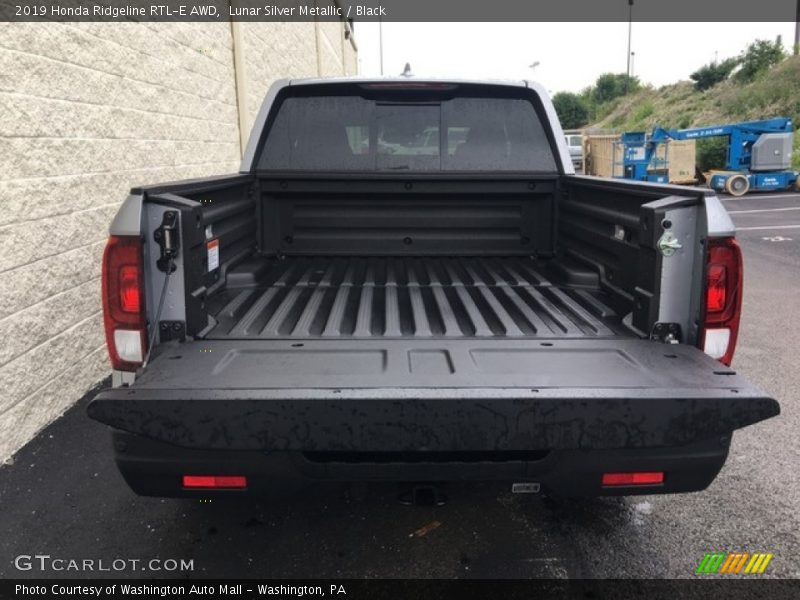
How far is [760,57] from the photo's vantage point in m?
42.0

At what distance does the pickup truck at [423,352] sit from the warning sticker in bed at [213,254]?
0.06ft

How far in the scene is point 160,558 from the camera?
297cm

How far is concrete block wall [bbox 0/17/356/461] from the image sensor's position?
3832mm

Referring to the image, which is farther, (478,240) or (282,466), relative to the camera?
(478,240)

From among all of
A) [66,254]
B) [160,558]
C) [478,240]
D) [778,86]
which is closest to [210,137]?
[66,254]

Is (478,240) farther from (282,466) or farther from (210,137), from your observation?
(210,137)

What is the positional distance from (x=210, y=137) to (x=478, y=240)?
13.3ft

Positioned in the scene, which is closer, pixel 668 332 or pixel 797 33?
pixel 668 332

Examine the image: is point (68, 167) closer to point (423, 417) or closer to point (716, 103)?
point (423, 417)

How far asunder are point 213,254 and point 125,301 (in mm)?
652
